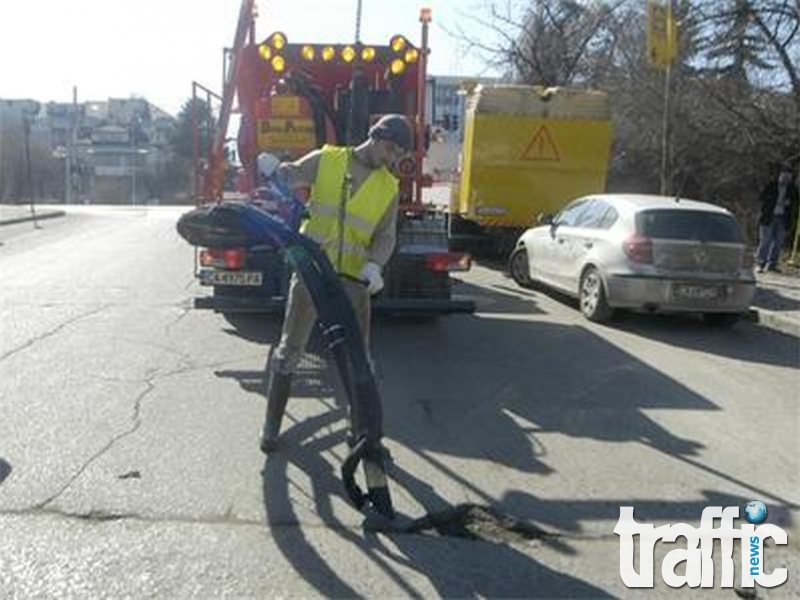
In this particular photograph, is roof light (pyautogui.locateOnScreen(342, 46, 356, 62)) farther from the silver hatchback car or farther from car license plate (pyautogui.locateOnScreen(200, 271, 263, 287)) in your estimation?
the silver hatchback car

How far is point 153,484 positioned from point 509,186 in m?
13.9

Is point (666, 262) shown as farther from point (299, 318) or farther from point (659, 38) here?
point (299, 318)

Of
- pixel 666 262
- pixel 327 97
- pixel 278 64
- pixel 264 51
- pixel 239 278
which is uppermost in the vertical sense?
pixel 264 51

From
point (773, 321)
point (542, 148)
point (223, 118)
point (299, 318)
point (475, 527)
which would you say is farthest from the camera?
point (542, 148)

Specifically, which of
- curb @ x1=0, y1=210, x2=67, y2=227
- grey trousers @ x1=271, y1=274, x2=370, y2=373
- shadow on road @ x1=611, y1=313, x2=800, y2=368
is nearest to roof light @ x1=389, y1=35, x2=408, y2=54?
shadow on road @ x1=611, y1=313, x2=800, y2=368

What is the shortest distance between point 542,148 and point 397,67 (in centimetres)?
717

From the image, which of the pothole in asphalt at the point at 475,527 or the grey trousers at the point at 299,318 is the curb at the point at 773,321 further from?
the pothole in asphalt at the point at 475,527

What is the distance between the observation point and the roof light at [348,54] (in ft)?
39.6

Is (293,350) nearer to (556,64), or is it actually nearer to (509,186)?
(509,186)

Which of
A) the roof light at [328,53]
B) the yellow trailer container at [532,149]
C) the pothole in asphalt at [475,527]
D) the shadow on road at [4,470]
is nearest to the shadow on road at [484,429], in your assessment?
the pothole in asphalt at [475,527]

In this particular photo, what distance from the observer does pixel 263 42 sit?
11938 mm

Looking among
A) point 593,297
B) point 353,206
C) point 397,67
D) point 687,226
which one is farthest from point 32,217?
point 353,206

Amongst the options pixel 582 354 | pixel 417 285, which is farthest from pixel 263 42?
pixel 582 354

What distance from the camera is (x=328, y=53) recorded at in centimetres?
1205
